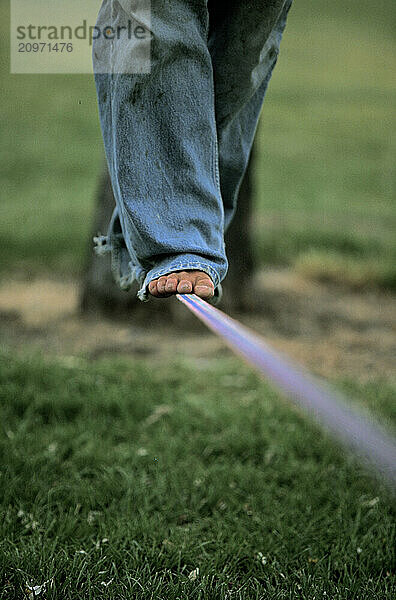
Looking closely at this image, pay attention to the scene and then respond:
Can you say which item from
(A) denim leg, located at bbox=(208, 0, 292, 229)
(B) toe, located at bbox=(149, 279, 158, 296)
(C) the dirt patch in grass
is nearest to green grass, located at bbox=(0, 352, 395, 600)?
(C) the dirt patch in grass

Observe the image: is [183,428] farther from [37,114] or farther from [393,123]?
Answer: [393,123]

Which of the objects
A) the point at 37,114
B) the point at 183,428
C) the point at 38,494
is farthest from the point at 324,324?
the point at 37,114

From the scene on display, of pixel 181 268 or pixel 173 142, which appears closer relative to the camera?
pixel 181 268

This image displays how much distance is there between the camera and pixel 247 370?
3.99m

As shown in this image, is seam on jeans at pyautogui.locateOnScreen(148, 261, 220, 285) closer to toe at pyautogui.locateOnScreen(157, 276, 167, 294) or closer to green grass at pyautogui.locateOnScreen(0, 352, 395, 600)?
toe at pyautogui.locateOnScreen(157, 276, 167, 294)

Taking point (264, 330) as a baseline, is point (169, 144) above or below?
above

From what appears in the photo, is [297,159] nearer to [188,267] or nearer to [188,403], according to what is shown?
[188,403]

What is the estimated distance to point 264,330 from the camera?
185 inches

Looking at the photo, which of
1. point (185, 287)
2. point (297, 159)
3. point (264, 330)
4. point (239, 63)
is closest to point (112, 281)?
point (264, 330)

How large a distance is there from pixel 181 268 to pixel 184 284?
0.26ft

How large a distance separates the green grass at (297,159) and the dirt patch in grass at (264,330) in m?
0.40

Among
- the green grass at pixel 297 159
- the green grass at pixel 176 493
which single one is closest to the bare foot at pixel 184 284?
the green grass at pixel 176 493

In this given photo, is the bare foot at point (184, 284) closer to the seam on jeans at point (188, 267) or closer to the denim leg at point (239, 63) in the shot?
the seam on jeans at point (188, 267)

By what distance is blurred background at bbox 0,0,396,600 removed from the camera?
2.24 meters
